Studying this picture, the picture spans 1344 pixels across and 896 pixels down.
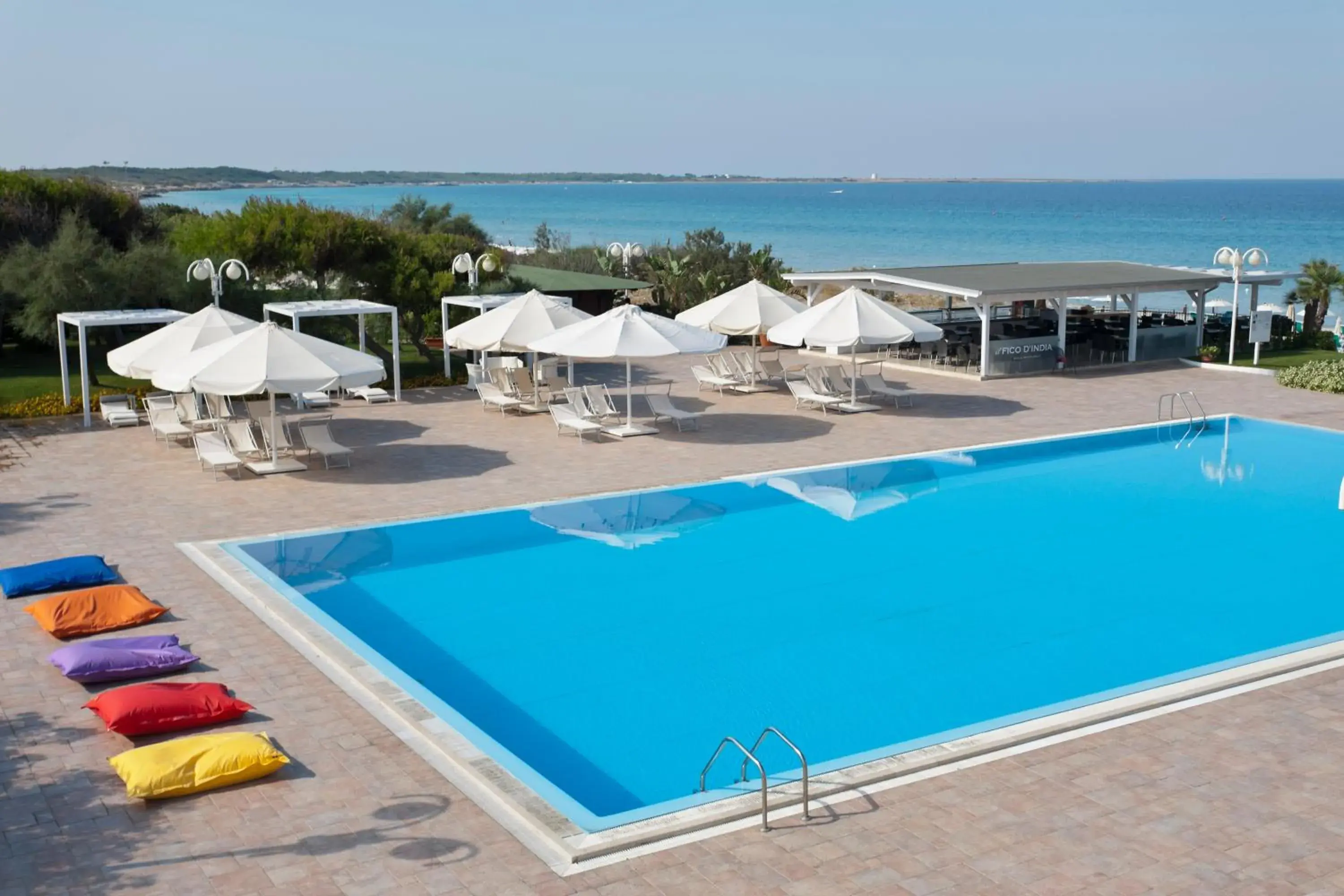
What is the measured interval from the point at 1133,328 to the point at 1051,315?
4006 mm

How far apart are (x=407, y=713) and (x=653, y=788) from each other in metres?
1.89

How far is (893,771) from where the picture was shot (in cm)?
841

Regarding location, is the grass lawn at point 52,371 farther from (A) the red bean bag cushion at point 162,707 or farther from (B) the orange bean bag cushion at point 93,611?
(A) the red bean bag cushion at point 162,707

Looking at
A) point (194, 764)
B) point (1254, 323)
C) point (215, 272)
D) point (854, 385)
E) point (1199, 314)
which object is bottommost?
point (194, 764)

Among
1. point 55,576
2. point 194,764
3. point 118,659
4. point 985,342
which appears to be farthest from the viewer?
point 985,342

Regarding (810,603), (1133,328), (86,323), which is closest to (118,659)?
(810,603)

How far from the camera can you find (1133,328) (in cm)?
2842

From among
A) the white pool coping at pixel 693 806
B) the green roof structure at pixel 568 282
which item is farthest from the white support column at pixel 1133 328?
the white pool coping at pixel 693 806

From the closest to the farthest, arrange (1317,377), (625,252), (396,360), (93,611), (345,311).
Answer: (93,611)
(345,311)
(396,360)
(1317,377)
(625,252)

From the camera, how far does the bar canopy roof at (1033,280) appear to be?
→ 1041 inches

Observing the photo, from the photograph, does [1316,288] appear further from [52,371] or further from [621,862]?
[621,862]

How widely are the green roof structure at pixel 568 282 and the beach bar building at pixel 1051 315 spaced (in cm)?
417

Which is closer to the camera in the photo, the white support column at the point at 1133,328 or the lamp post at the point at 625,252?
the white support column at the point at 1133,328

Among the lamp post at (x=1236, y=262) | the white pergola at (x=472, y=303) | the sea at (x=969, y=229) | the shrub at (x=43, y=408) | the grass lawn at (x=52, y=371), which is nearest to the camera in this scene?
the shrub at (x=43, y=408)
